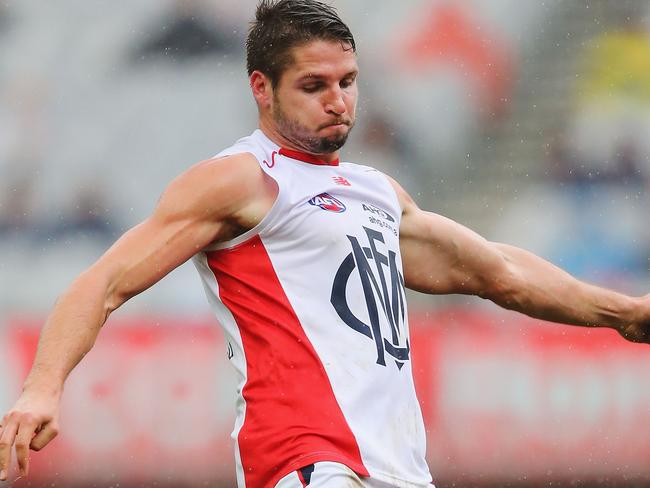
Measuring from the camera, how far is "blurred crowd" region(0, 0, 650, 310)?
30.8ft

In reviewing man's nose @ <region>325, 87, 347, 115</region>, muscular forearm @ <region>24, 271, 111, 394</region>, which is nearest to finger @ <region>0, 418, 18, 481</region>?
muscular forearm @ <region>24, 271, 111, 394</region>

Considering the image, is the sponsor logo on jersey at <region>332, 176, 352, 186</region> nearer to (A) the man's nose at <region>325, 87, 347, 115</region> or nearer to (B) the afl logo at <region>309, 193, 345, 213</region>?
(B) the afl logo at <region>309, 193, 345, 213</region>

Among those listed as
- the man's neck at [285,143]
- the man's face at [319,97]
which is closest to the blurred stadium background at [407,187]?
the man's neck at [285,143]

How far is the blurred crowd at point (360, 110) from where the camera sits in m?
9.40

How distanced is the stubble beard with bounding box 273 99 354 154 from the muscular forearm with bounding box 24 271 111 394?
844 mm

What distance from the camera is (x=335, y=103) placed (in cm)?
386

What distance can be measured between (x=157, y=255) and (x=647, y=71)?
735 cm

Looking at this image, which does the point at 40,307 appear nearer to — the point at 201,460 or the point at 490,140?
the point at 201,460

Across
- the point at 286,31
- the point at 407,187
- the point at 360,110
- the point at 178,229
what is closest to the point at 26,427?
the point at 178,229

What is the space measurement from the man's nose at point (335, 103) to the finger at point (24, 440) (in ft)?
4.59

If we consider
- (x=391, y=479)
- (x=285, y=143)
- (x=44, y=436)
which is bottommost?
(x=391, y=479)

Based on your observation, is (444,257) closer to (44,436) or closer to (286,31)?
(286,31)

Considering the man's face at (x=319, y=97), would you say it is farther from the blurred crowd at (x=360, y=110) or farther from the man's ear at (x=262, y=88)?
the blurred crowd at (x=360, y=110)

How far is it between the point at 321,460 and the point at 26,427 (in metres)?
0.87
